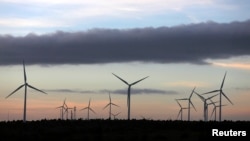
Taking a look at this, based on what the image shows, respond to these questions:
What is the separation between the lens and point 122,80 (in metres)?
105
